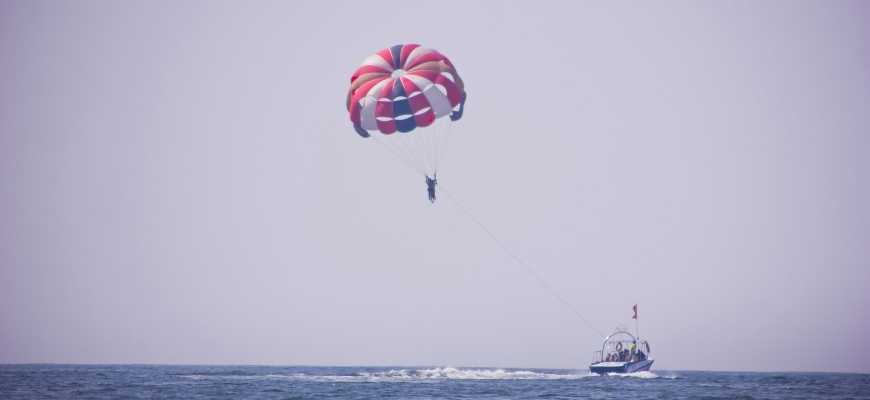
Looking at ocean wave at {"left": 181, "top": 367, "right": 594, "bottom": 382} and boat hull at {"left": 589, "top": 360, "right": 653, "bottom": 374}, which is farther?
ocean wave at {"left": 181, "top": 367, "right": 594, "bottom": 382}

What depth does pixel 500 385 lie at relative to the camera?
5441 cm

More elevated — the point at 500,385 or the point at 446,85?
the point at 446,85

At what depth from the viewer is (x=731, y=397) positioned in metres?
48.8

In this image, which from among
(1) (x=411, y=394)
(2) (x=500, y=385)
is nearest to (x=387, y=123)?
(1) (x=411, y=394)

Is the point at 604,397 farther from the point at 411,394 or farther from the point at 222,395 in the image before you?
the point at 222,395

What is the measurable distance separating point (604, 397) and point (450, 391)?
824 cm


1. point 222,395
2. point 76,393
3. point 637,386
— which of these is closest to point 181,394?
point 222,395

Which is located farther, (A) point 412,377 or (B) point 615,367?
(A) point 412,377

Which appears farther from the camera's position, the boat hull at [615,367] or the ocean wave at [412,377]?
the ocean wave at [412,377]

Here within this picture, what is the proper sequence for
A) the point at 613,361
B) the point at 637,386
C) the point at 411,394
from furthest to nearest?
1. the point at 613,361
2. the point at 637,386
3. the point at 411,394

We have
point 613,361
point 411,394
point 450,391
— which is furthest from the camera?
point 613,361

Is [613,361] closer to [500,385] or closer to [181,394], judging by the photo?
[500,385]

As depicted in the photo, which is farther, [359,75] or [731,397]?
[731,397]

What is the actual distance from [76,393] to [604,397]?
1148 inches
